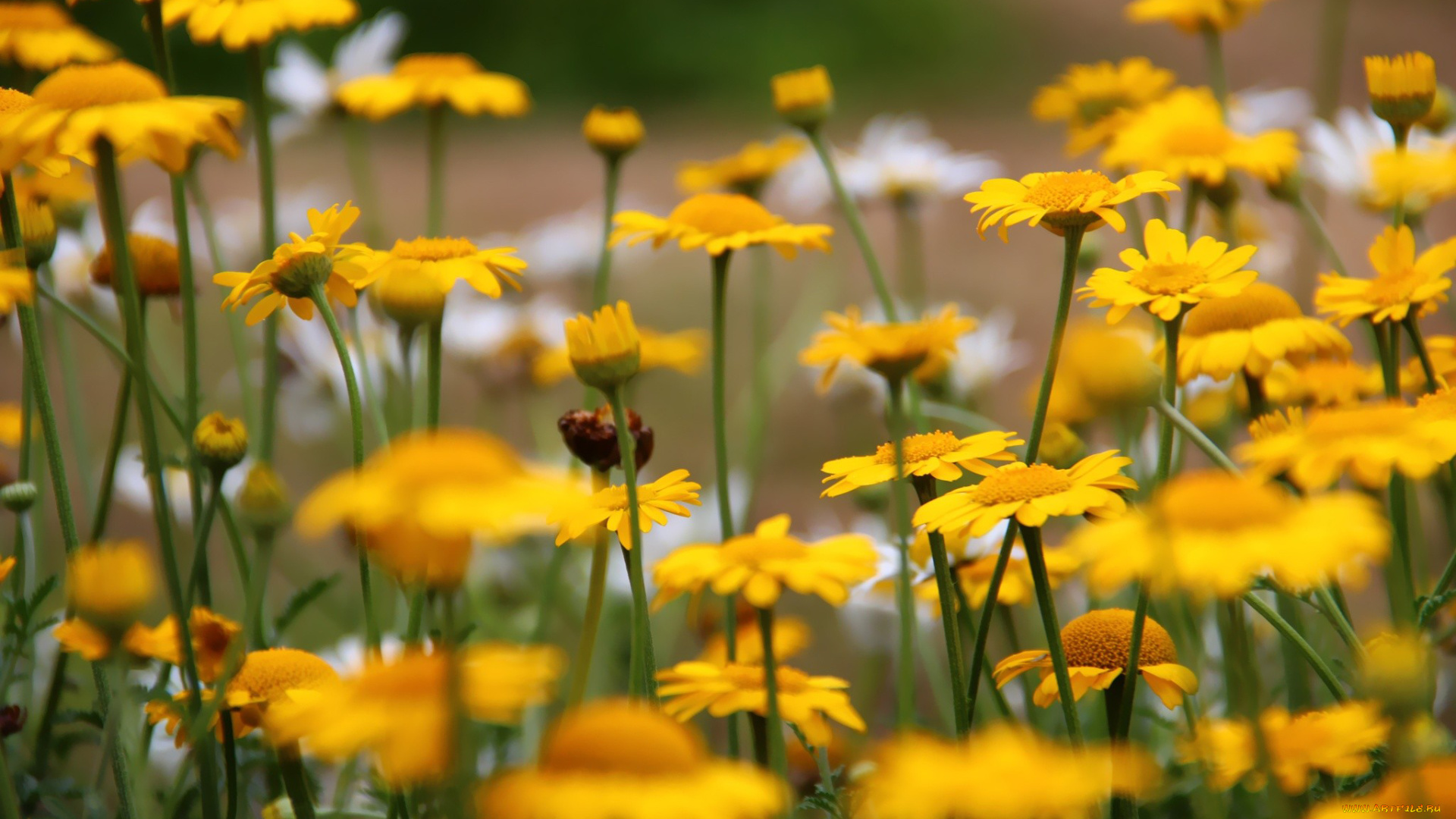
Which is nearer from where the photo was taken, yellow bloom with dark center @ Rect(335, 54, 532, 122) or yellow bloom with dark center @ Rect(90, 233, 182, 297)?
yellow bloom with dark center @ Rect(90, 233, 182, 297)

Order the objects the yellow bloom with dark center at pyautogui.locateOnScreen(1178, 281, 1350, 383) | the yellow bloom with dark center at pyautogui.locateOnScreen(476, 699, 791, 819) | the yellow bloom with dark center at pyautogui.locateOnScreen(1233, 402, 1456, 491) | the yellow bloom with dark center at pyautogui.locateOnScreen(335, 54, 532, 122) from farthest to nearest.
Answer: the yellow bloom with dark center at pyautogui.locateOnScreen(335, 54, 532, 122)
the yellow bloom with dark center at pyautogui.locateOnScreen(1178, 281, 1350, 383)
the yellow bloom with dark center at pyautogui.locateOnScreen(1233, 402, 1456, 491)
the yellow bloom with dark center at pyautogui.locateOnScreen(476, 699, 791, 819)

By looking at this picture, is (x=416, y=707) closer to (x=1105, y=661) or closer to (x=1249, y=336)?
(x=1105, y=661)

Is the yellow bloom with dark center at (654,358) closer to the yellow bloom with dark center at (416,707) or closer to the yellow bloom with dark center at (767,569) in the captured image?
the yellow bloom with dark center at (767,569)

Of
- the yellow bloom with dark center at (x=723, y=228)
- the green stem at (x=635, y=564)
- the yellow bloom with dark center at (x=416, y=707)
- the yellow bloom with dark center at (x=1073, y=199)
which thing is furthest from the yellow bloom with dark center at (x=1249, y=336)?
the yellow bloom with dark center at (x=416, y=707)

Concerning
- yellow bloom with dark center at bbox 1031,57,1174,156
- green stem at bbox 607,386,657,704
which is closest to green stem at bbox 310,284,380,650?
green stem at bbox 607,386,657,704

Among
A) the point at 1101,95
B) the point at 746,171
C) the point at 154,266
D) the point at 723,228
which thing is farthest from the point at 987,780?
the point at 1101,95

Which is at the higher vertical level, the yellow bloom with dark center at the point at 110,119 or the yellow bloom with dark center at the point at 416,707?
the yellow bloom with dark center at the point at 110,119

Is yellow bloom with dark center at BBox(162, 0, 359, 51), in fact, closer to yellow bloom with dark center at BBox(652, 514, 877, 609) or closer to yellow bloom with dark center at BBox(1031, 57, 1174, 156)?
yellow bloom with dark center at BBox(652, 514, 877, 609)

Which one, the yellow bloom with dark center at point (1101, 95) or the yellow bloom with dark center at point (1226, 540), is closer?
the yellow bloom with dark center at point (1226, 540)
